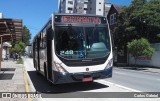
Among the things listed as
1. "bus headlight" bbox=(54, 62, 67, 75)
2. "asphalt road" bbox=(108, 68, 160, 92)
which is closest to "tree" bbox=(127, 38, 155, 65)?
"asphalt road" bbox=(108, 68, 160, 92)

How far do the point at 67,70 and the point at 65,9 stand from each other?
4747 inches

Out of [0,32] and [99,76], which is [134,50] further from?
[99,76]

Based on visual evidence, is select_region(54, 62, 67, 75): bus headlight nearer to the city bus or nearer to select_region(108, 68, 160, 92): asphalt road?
the city bus

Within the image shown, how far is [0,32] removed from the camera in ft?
74.4

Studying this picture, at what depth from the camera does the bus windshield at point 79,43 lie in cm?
1247

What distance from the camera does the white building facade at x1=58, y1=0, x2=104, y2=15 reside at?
393 ft

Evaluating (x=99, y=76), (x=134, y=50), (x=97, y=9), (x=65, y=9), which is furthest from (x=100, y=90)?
(x=65, y=9)

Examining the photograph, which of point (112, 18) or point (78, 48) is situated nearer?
point (78, 48)

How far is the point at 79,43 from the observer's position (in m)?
12.6

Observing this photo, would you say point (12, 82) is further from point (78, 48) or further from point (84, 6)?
point (84, 6)

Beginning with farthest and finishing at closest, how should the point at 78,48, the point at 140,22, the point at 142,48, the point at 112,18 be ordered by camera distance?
the point at 112,18 → the point at 140,22 → the point at 142,48 → the point at 78,48

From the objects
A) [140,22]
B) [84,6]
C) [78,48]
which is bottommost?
[78,48]

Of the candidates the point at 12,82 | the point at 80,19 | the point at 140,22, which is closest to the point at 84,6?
the point at 140,22

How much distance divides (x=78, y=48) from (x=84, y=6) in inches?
4557
